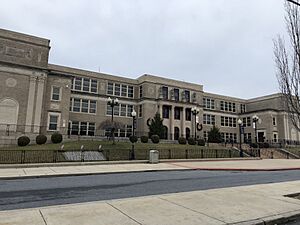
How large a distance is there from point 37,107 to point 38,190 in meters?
28.9

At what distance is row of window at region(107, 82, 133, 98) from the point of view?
48594mm

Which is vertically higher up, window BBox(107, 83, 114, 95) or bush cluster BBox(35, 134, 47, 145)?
window BBox(107, 83, 114, 95)

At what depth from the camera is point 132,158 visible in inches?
868

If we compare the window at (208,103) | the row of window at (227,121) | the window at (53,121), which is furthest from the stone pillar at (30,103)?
the row of window at (227,121)

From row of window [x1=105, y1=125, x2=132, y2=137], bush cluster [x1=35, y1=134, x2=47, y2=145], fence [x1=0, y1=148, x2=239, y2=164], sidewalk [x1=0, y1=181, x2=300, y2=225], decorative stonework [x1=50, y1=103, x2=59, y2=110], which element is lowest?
sidewalk [x1=0, y1=181, x2=300, y2=225]

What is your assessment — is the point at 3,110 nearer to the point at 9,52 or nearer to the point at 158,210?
the point at 9,52

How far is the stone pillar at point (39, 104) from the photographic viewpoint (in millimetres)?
34700

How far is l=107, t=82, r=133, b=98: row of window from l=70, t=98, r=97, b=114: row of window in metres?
4.12

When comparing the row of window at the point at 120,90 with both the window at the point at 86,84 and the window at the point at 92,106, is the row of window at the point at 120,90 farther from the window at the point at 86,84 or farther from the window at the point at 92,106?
the window at the point at 86,84

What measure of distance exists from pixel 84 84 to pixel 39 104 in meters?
11.8

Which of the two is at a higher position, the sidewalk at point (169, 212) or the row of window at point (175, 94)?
the row of window at point (175, 94)

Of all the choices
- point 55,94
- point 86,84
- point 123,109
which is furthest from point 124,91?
point 55,94

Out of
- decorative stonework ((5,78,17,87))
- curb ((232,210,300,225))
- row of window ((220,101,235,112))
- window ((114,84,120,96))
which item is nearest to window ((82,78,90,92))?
window ((114,84,120,96))

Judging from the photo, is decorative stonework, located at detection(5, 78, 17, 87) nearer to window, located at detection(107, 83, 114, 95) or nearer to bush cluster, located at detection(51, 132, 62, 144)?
bush cluster, located at detection(51, 132, 62, 144)
